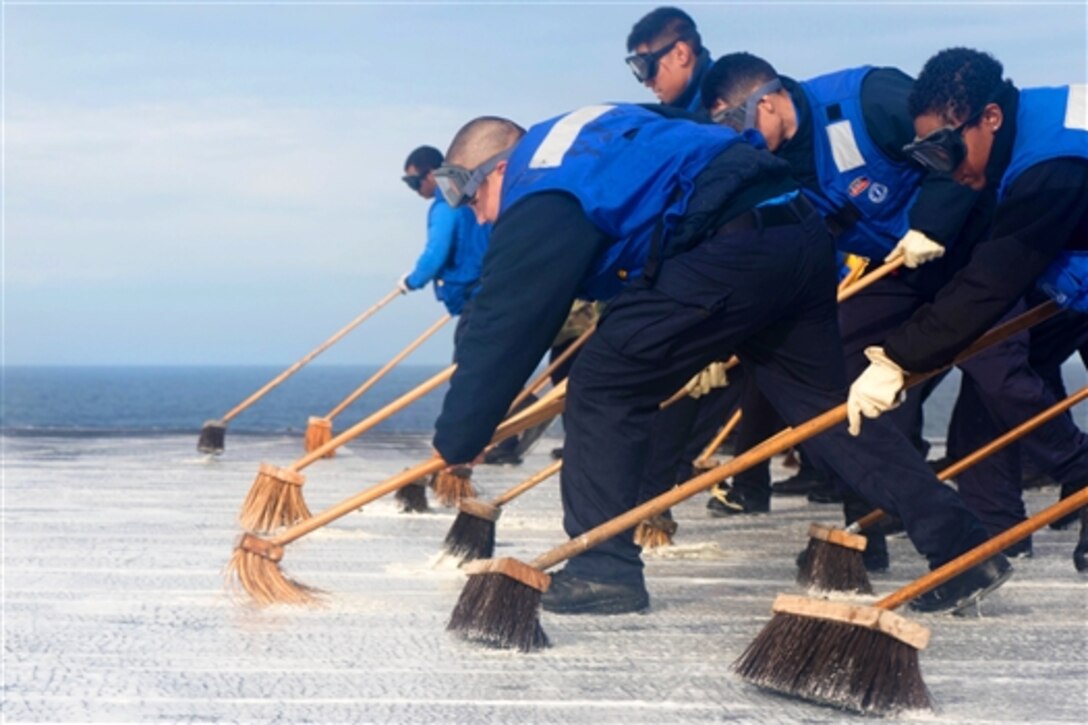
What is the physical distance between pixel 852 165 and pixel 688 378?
49.1 inches

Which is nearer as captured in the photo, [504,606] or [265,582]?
[504,606]

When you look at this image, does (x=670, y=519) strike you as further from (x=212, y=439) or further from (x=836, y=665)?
(x=212, y=439)

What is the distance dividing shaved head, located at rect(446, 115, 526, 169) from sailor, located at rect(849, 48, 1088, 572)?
1129mm

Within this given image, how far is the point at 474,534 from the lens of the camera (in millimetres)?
5723

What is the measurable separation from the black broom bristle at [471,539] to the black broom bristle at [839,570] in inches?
45.2

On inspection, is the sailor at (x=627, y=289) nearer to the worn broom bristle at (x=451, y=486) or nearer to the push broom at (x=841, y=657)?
the push broom at (x=841, y=657)

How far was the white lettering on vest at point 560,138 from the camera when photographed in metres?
4.51

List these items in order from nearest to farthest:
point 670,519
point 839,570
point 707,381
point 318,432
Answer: point 839,570
point 670,519
point 707,381
point 318,432

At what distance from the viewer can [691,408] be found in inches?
266

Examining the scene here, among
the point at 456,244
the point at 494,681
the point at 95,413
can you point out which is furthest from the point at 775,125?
the point at 95,413

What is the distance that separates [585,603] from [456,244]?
18.5 feet

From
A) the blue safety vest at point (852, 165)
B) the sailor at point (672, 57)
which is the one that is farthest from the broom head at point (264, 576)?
the sailor at point (672, 57)

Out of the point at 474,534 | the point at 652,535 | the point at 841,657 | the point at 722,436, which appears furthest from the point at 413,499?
the point at 841,657

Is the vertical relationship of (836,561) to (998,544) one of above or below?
below
